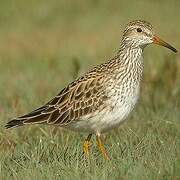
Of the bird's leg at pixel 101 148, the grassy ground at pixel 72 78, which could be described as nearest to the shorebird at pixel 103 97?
the bird's leg at pixel 101 148

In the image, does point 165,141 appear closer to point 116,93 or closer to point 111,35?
point 116,93

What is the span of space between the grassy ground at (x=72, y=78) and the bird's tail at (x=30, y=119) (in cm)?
22

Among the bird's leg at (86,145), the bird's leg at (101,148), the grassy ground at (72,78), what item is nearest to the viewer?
the grassy ground at (72,78)

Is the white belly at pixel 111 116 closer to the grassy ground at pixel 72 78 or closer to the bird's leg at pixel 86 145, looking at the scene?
the bird's leg at pixel 86 145

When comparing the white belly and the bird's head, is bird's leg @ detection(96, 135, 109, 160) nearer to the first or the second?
the white belly

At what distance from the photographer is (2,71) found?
14234 mm

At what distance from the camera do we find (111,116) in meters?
7.82

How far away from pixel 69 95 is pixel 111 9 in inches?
507

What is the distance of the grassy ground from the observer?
695cm

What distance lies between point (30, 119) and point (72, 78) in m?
4.59

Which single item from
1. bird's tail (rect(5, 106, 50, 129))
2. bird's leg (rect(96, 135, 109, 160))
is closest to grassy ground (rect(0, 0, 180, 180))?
bird's leg (rect(96, 135, 109, 160))

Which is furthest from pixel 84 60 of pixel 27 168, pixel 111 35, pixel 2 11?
pixel 27 168

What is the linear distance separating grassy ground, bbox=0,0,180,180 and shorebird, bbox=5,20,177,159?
0.25m

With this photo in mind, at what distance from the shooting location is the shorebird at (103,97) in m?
7.84
